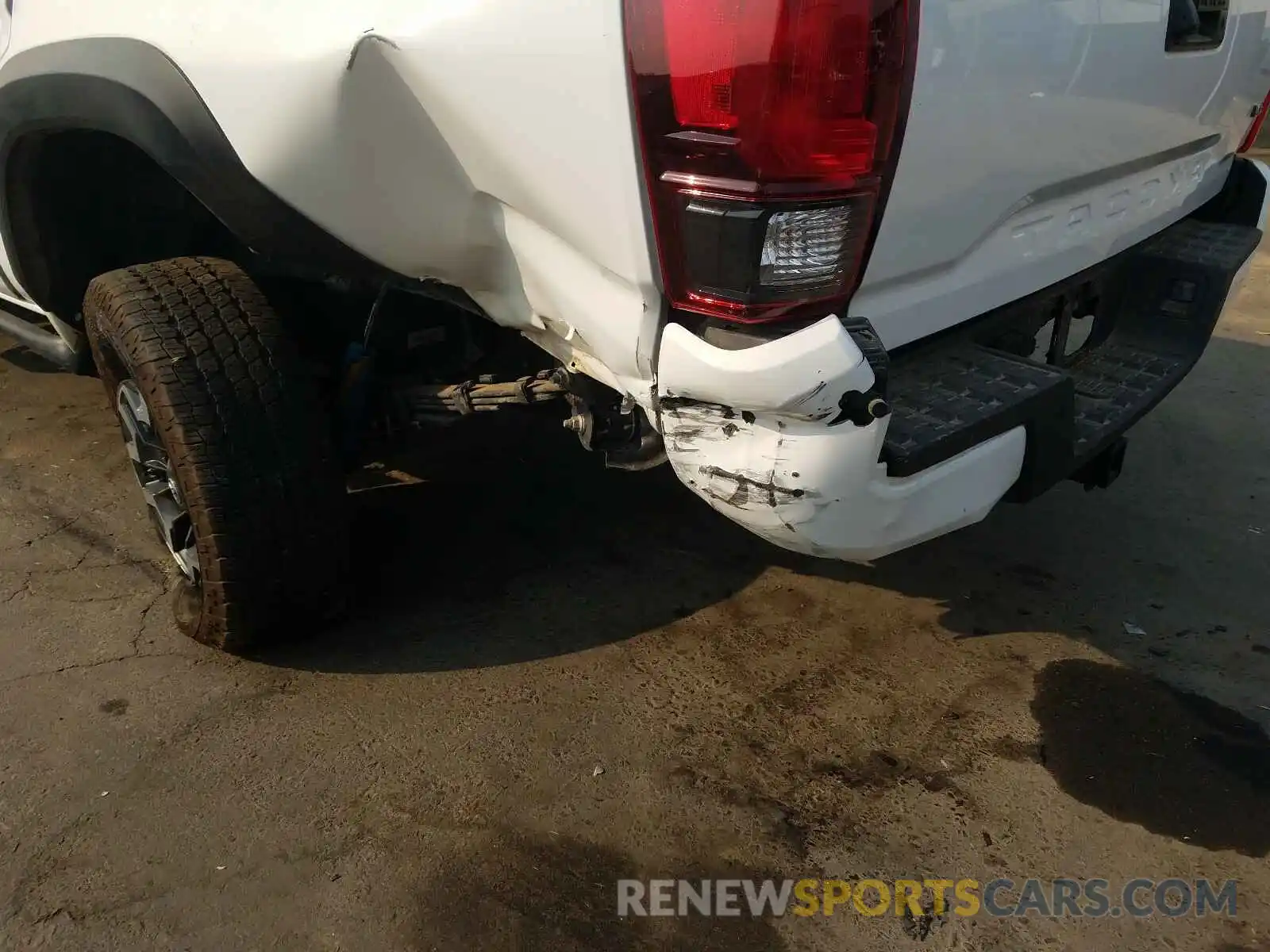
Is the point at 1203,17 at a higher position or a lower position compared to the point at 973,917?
higher

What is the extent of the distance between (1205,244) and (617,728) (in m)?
2.06

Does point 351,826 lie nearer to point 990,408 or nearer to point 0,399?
point 990,408

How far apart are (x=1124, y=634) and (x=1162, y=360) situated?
729 mm

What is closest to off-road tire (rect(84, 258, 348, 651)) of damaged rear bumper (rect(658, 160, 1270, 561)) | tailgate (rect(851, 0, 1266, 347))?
damaged rear bumper (rect(658, 160, 1270, 561))

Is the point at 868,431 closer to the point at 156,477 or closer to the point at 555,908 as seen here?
the point at 555,908

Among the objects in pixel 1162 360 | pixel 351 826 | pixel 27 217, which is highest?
pixel 27 217

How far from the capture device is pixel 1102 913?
1.83 meters

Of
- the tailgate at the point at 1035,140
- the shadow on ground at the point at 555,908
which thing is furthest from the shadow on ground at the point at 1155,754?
the tailgate at the point at 1035,140

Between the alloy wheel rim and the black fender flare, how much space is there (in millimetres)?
648

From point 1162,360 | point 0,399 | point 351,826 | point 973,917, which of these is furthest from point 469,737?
point 0,399

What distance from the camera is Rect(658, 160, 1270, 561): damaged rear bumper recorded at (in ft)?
5.08

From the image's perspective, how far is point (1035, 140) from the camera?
72.8 inches

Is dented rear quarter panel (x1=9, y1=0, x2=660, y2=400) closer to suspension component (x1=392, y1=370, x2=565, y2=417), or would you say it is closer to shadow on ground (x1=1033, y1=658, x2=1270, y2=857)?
suspension component (x1=392, y1=370, x2=565, y2=417)

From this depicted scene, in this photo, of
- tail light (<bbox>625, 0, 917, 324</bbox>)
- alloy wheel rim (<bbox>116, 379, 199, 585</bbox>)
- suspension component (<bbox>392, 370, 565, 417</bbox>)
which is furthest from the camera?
alloy wheel rim (<bbox>116, 379, 199, 585</bbox>)
